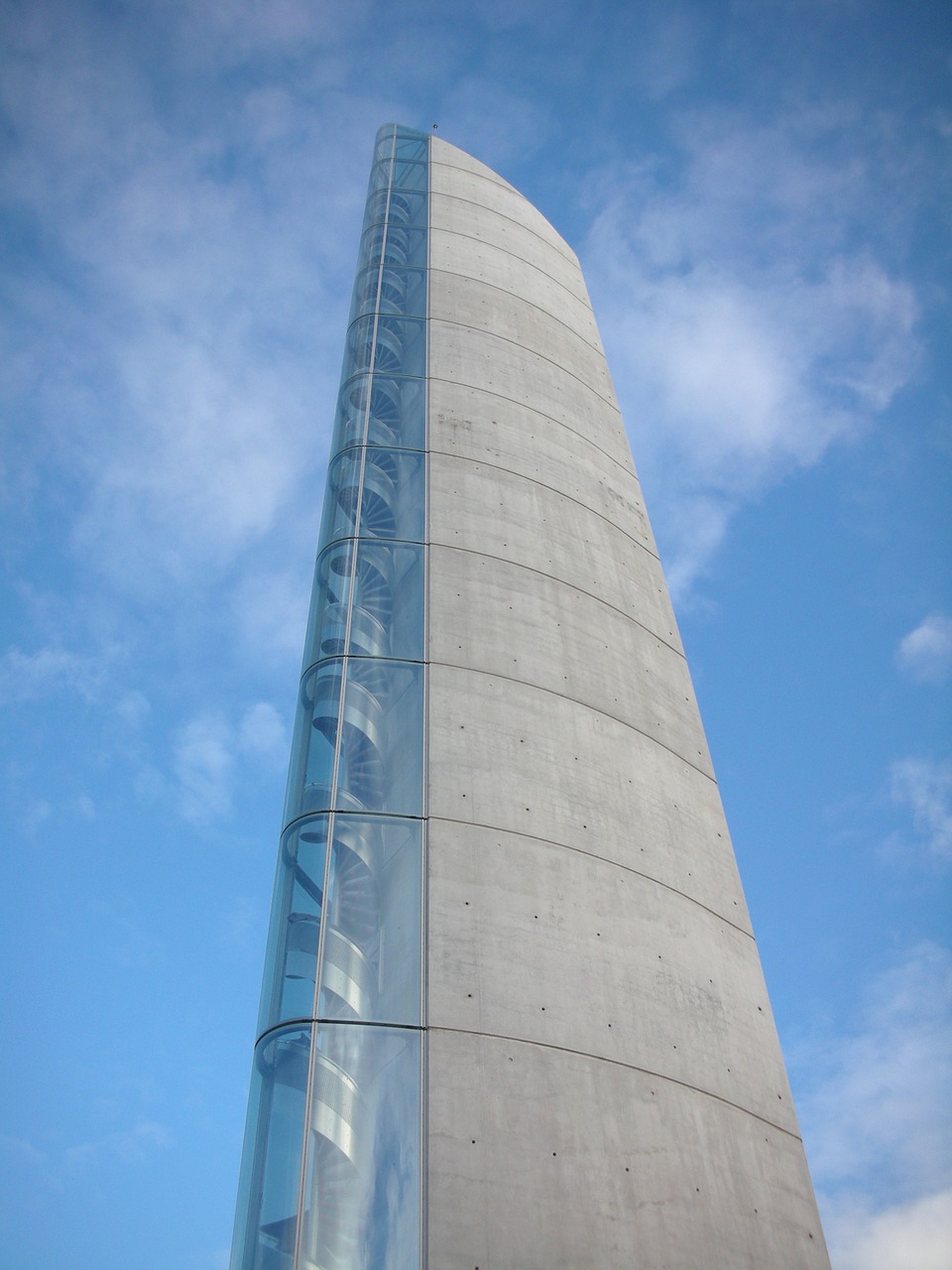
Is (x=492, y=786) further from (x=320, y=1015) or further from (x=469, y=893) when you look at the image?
(x=320, y=1015)

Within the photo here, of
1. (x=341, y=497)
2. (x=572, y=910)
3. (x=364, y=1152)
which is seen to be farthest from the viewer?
(x=341, y=497)

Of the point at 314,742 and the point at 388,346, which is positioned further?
the point at 388,346

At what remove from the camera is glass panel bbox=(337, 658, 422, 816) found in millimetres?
10133

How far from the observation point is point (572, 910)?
9938 millimetres

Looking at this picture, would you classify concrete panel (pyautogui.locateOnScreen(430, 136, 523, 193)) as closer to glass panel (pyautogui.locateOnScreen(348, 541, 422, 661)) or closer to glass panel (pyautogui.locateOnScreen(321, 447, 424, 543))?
glass panel (pyautogui.locateOnScreen(321, 447, 424, 543))

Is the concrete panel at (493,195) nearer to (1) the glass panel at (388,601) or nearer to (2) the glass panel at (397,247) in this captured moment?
(2) the glass panel at (397,247)

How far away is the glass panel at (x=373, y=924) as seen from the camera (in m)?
8.65

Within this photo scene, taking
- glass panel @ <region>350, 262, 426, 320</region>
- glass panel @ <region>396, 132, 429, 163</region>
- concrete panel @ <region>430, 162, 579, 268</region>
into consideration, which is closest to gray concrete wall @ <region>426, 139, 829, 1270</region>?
glass panel @ <region>350, 262, 426, 320</region>

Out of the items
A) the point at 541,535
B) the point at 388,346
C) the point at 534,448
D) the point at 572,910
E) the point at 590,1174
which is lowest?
the point at 590,1174

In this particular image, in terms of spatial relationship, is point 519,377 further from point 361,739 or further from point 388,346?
point 361,739

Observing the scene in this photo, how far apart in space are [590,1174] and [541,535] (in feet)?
25.9

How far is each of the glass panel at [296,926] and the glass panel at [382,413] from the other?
6.27m

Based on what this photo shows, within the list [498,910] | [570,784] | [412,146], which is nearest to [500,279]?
[412,146]

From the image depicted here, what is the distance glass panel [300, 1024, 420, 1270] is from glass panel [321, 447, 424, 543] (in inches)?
248
